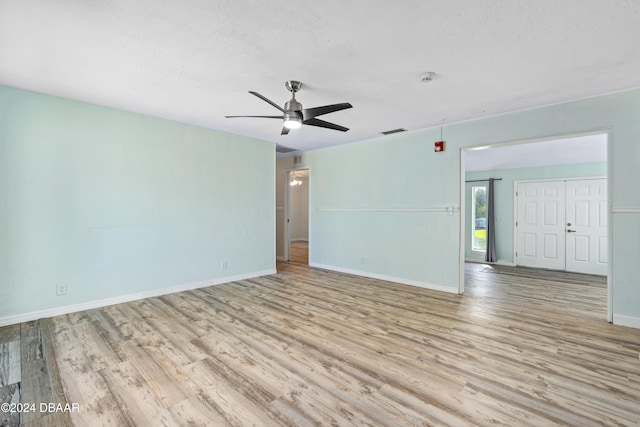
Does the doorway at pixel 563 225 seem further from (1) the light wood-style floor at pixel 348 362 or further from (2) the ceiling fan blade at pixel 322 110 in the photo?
(2) the ceiling fan blade at pixel 322 110

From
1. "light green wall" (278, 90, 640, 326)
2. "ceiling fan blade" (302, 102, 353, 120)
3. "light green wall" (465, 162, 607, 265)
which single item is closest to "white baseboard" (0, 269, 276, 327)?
"light green wall" (278, 90, 640, 326)

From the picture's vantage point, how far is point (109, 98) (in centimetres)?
337

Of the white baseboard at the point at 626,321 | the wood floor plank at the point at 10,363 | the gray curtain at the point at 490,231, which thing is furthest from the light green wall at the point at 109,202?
the gray curtain at the point at 490,231

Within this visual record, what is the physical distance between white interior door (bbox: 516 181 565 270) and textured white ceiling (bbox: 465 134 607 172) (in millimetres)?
568

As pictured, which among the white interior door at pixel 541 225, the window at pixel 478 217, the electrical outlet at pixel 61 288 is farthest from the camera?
the window at pixel 478 217

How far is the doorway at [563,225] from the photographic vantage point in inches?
228

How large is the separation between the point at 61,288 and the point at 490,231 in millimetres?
8089

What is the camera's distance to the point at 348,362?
231 cm

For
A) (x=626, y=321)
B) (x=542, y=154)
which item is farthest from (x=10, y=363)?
(x=542, y=154)

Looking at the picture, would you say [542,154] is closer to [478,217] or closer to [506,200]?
[506,200]

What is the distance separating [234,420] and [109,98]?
3.69 metres

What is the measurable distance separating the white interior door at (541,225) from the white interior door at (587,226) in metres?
0.13

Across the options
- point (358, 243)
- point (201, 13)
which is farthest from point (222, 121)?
point (358, 243)

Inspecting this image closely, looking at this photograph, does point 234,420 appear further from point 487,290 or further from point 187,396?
point 487,290
